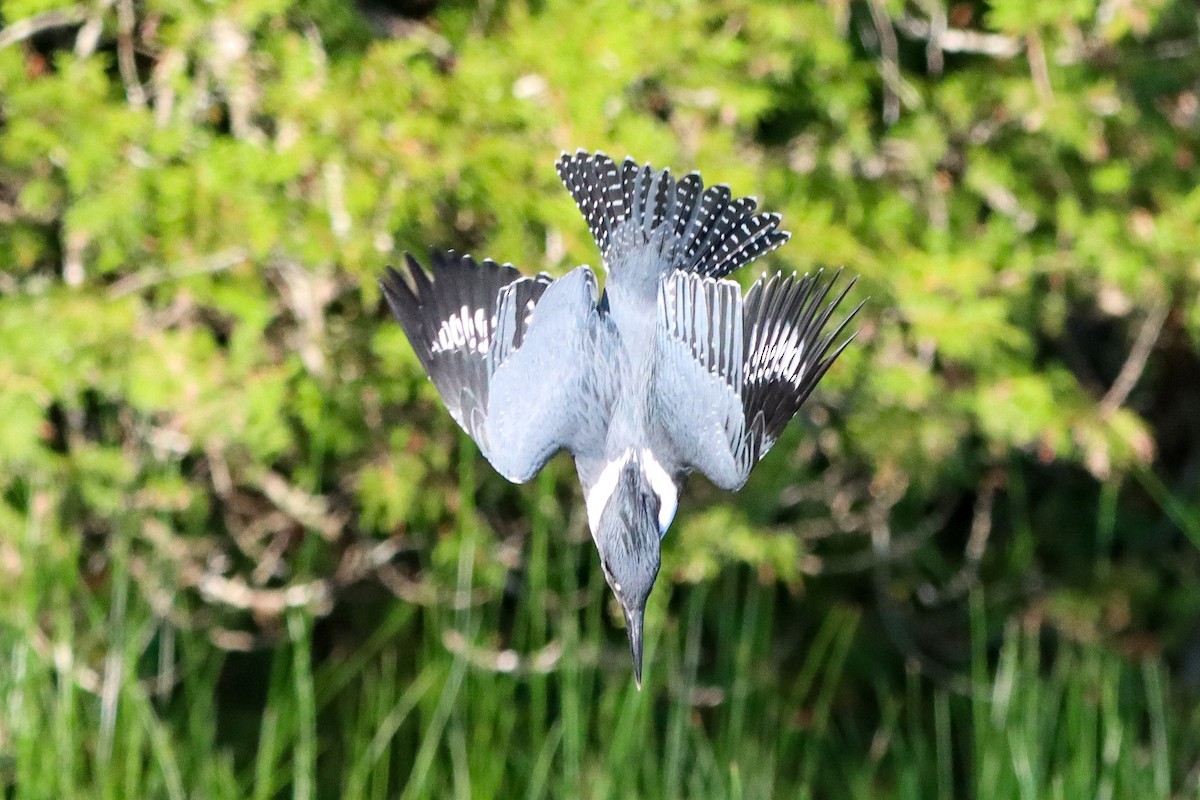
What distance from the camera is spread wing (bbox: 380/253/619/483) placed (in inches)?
105

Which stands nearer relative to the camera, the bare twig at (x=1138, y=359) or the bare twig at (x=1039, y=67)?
the bare twig at (x=1039, y=67)

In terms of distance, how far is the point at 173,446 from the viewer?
382 centimetres

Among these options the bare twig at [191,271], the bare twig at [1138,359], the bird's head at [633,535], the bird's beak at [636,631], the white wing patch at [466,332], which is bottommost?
the bird's beak at [636,631]

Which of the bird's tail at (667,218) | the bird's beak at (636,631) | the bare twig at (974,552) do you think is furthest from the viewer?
the bare twig at (974,552)

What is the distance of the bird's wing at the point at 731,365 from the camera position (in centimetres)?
259

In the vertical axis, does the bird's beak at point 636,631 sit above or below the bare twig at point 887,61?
below

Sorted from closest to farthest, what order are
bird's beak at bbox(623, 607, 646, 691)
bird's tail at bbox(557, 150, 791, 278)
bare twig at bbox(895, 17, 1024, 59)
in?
bird's beak at bbox(623, 607, 646, 691) → bird's tail at bbox(557, 150, 791, 278) → bare twig at bbox(895, 17, 1024, 59)

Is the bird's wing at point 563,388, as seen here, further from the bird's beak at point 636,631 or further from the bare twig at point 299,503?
the bare twig at point 299,503

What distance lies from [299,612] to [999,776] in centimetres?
167

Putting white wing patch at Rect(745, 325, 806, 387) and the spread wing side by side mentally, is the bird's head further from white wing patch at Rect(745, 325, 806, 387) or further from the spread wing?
white wing patch at Rect(745, 325, 806, 387)

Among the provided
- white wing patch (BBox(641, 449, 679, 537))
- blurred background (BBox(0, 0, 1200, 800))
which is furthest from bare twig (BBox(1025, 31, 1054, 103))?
white wing patch (BBox(641, 449, 679, 537))

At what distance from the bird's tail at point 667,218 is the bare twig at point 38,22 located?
121 cm

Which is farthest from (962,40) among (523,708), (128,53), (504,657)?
(523,708)

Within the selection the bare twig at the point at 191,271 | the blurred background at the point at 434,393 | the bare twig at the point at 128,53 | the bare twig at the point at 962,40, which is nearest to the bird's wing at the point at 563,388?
the blurred background at the point at 434,393
